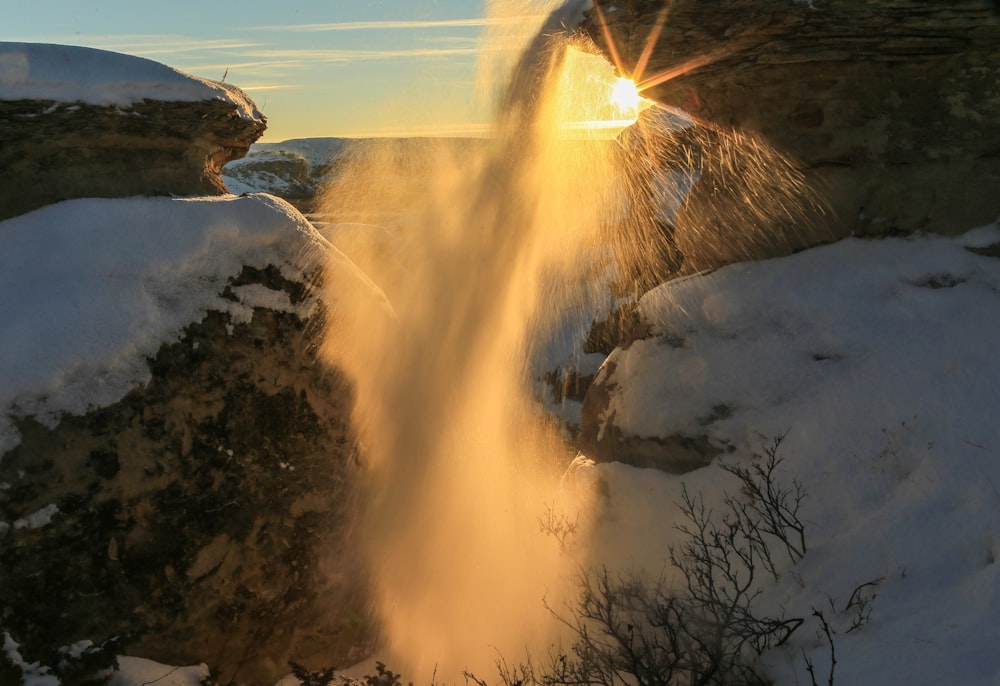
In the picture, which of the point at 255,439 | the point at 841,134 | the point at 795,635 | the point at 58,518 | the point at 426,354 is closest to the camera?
the point at 795,635

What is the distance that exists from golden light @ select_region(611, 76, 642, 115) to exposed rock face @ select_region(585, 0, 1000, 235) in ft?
1.36

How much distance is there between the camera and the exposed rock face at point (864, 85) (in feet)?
18.2

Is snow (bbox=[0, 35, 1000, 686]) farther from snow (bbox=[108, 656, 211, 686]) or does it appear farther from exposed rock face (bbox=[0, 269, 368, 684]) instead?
exposed rock face (bbox=[0, 269, 368, 684])

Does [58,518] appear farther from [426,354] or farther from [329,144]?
[329,144]

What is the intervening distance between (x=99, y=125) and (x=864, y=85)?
516cm

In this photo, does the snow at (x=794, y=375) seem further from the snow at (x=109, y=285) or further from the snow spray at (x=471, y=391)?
the snow spray at (x=471, y=391)

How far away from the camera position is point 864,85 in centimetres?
598

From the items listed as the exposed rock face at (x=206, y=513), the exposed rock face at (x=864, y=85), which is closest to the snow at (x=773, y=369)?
the exposed rock face at (x=206, y=513)

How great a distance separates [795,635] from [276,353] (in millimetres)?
3428

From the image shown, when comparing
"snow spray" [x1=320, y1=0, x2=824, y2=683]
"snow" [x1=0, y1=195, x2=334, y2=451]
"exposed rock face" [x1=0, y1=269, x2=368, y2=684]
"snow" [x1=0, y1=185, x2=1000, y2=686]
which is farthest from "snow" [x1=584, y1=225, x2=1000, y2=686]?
"snow" [x1=0, y1=195, x2=334, y2=451]

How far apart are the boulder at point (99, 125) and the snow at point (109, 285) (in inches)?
7.6

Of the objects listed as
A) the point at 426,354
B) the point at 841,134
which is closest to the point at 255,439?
the point at 426,354

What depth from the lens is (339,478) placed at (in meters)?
5.66

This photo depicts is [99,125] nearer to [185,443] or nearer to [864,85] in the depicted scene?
[185,443]
